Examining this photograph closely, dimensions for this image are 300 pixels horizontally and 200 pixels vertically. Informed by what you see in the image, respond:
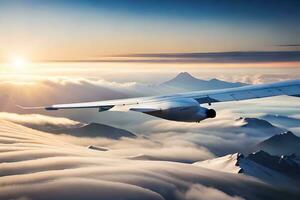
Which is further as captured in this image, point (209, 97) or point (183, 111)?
point (209, 97)

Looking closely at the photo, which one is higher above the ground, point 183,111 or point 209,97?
point 209,97

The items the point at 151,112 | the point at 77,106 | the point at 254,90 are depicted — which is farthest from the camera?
the point at 254,90

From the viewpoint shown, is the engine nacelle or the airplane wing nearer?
the engine nacelle

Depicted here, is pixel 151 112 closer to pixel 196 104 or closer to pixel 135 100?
pixel 196 104

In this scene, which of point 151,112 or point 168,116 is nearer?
point 151,112

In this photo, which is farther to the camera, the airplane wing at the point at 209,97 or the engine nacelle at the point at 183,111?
the airplane wing at the point at 209,97

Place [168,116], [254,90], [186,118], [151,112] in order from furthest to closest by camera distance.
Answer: [254,90] < [186,118] < [168,116] < [151,112]

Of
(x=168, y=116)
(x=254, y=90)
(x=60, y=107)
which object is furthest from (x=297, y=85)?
(x=60, y=107)
